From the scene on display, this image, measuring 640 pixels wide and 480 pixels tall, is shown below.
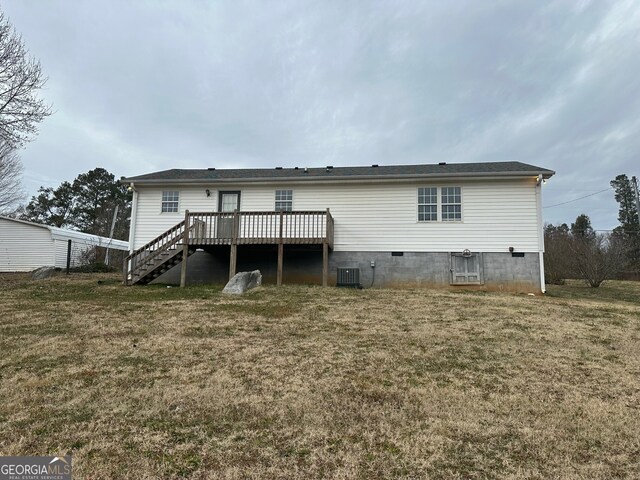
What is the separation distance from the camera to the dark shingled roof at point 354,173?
43.9 ft

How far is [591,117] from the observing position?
2572cm

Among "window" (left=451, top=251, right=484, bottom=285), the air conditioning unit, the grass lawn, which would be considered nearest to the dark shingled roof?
"window" (left=451, top=251, right=484, bottom=285)

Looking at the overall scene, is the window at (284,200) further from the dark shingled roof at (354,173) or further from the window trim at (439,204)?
the window trim at (439,204)

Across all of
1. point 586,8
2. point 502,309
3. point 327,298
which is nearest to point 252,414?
point 327,298

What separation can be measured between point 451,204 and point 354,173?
387 centimetres

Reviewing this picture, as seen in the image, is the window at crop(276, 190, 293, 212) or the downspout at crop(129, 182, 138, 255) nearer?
the window at crop(276, 190, 293, 212)

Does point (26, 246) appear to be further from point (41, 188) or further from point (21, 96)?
point (41, 188)

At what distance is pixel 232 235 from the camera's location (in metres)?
13.0

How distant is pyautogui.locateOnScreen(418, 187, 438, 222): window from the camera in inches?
545

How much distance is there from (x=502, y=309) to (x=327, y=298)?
4.34 meters

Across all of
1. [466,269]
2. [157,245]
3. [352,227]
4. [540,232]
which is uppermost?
[352,227]

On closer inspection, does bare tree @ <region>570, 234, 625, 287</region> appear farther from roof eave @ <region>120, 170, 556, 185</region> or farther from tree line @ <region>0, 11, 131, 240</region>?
tree line @ <region>0, 11, 131, 240</region>

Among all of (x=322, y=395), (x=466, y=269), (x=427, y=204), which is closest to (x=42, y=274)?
(x=427, y=204)

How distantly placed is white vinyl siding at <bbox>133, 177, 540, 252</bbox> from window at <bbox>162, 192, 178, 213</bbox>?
A: 223 millimetres
